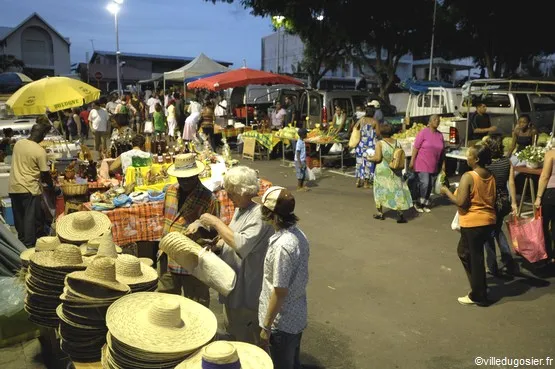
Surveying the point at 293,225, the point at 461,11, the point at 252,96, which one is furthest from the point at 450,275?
the point at 461,11

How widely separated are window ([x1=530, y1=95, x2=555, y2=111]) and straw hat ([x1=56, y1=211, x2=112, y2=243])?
12.5 m

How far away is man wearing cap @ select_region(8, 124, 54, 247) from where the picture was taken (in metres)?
6.53

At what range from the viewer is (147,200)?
21.3 ft

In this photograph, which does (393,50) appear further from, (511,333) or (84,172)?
(511,333)

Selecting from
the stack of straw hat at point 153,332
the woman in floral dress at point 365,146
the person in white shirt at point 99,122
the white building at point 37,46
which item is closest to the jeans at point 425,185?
the woman in floral dress at point 365,146

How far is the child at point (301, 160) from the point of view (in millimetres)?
11070

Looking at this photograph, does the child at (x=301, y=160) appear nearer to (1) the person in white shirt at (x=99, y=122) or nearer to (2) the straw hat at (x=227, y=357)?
(1) the person in white shirt at (x=99, y=122)

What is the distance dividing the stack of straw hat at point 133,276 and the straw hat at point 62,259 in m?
0.31

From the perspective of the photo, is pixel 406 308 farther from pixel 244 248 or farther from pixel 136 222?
pixel 136 222

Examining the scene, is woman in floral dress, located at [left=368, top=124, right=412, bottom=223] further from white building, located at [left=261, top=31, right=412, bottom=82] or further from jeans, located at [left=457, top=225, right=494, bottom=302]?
white building, located at [left=261, top=31, right=412, bottom=82]

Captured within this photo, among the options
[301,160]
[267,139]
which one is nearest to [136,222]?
[301,160]

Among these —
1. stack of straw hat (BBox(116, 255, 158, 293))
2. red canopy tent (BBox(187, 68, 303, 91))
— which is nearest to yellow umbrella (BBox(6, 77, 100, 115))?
stack of straw hat (BBox(116, 255, 158, 293))

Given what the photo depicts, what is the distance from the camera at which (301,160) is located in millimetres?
11164

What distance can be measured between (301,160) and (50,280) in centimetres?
797
